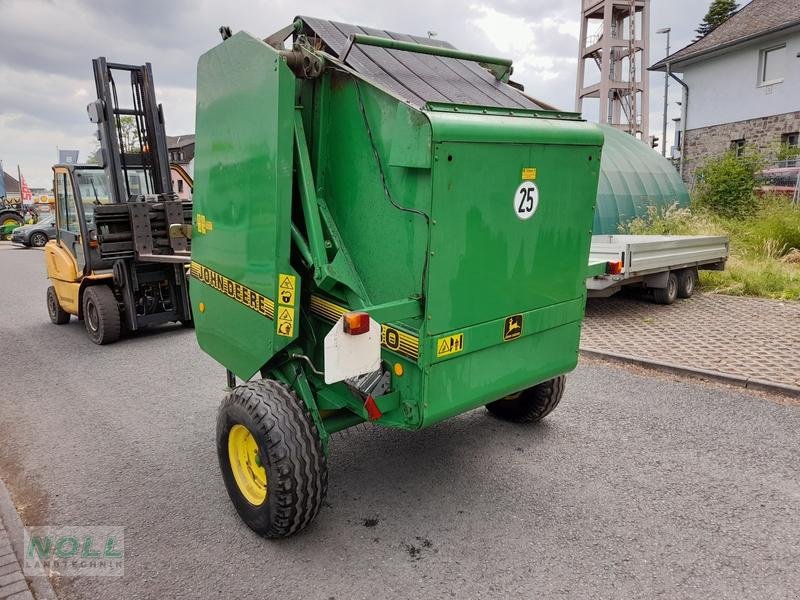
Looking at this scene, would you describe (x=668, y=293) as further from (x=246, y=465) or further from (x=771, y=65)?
(x=771, y=65)

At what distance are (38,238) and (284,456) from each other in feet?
78.5

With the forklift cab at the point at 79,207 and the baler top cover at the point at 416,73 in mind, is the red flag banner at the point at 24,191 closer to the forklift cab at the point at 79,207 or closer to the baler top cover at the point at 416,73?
the forklift cab at the point at 79,207

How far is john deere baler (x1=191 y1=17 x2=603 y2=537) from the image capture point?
105 inches

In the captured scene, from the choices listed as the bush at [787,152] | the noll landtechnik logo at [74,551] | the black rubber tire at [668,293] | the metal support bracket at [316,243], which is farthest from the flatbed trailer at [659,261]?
the bush at [787,152]

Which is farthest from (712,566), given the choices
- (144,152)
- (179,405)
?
(144,152)

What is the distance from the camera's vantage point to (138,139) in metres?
7.43

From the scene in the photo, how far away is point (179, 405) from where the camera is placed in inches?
199

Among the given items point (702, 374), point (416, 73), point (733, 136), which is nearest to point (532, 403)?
point (702, 374)

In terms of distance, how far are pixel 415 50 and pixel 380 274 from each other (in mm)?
1334

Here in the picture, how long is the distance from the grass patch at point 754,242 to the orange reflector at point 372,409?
8.05 meters

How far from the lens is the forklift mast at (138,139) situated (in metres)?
6.78

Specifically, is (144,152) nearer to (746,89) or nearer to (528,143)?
(528,143)

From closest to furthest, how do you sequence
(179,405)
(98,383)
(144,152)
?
(179,405), (98,383), (144,152)

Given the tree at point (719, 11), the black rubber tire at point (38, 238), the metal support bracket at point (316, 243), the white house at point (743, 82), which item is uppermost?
the tree at point (719, 11)
